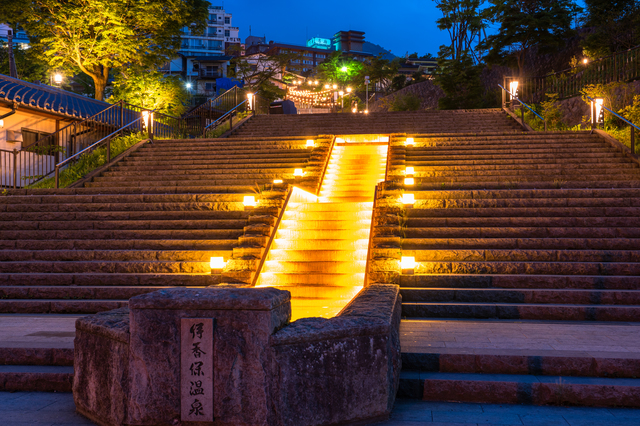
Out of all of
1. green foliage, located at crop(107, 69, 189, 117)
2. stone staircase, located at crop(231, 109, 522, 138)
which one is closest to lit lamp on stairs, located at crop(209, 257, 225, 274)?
stone staircase, located at crop(231, 109, 522, 138)

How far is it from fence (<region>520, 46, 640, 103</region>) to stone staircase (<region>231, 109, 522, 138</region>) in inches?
126

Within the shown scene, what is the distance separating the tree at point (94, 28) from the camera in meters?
20.6

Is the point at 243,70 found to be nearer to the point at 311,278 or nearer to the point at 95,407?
the point at 311,278

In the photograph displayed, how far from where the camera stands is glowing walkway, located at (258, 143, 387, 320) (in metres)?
7.29

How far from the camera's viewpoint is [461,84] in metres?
26.8

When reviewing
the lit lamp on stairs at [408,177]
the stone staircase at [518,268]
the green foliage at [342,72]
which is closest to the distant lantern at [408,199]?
the stone staircase at [518,268]

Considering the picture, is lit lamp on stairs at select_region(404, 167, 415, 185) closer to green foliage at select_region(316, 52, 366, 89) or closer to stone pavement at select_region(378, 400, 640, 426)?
stone pavement at select_region(378, 400, 640, 426)

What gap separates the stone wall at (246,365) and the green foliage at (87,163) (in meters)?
10.7

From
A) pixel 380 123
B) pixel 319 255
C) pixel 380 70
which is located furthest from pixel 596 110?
pixel 380 70

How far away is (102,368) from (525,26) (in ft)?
80.9

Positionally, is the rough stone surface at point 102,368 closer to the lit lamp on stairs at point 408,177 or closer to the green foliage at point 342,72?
the lit lamp on stairs at point 408,177

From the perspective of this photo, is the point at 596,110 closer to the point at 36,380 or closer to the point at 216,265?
the point at 216,265

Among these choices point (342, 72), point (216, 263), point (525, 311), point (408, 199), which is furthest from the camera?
point (342, 72)

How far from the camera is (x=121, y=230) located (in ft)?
31.1
